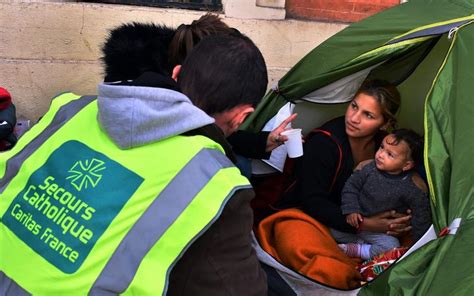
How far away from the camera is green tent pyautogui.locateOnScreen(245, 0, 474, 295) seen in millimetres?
1886

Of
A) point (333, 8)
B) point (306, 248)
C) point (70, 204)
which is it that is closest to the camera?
point (70, 204)

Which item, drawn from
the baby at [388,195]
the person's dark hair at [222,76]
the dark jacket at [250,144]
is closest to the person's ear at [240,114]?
the person's dark hair at [222,76]

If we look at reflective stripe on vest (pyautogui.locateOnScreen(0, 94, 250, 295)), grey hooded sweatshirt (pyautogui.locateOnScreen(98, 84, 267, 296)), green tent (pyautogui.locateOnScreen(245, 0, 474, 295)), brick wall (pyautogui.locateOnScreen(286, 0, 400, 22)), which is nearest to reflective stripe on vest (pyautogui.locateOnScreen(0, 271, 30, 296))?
reflective stripe on vest (pyautogui.locateOnScreen(0, 94, 250, 295))

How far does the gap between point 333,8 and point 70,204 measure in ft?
11.8

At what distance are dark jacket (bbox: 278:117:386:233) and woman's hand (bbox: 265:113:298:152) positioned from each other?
0.18 m

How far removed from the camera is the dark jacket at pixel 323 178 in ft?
8.87

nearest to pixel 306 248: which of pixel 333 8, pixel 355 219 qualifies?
→ pixel 355 219

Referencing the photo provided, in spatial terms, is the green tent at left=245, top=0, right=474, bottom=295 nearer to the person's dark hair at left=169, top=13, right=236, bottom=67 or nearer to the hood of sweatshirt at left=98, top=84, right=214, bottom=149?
the person's dark hair at left=169, top=13, right=236, bottom=67

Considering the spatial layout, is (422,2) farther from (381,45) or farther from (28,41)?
(28,41)

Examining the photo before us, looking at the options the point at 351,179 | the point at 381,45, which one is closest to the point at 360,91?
the point at 381,45

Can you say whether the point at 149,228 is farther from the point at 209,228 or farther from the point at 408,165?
the point at 408,165

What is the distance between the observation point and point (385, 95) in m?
2.86

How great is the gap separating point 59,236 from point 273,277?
1.17m

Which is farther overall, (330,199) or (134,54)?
(330,199)
